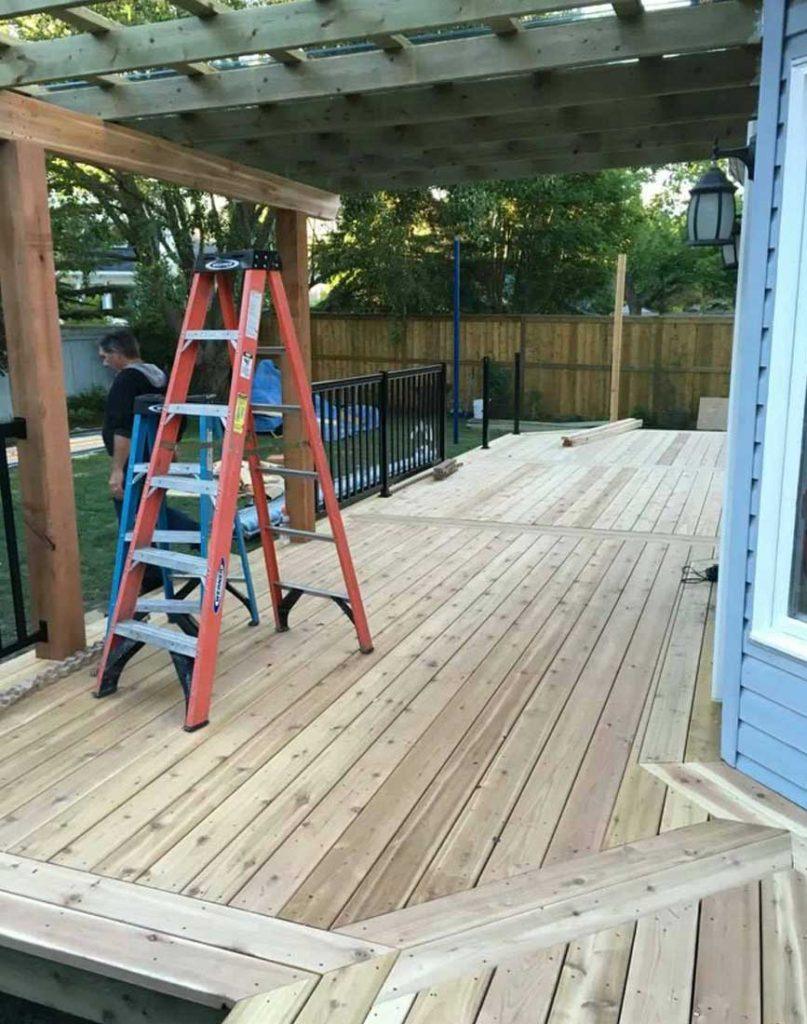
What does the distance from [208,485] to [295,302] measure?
7.07ft

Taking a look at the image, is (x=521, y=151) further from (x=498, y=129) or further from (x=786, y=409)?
(x=786, y=409)

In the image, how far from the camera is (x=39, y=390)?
3178 millimetres

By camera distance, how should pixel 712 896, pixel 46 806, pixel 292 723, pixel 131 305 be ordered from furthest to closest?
pixel 131 305 → pixel 292 723 → pixel 46 806 → pixel 712 896

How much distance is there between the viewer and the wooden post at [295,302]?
4.77 metres

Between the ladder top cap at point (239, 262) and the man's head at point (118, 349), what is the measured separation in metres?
0.90

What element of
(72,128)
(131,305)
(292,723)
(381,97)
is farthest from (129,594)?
(131,305)

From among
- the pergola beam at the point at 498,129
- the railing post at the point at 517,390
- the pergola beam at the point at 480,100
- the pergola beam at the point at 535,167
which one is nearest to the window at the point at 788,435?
the pergola beam at the point at 480,100

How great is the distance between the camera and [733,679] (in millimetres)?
2623

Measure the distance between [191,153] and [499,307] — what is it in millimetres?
12643

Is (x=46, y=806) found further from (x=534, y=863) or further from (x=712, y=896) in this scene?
(x=712, y=896)

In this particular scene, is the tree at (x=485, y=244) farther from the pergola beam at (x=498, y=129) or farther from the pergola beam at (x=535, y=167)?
the pergola beam at (x=498, y=129)

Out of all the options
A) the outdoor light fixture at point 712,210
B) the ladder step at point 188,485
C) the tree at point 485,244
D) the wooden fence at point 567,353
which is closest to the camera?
the ladder step at point 188,485

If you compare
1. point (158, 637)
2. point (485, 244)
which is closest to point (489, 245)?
point (485, 244)

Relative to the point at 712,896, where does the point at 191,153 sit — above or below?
above
